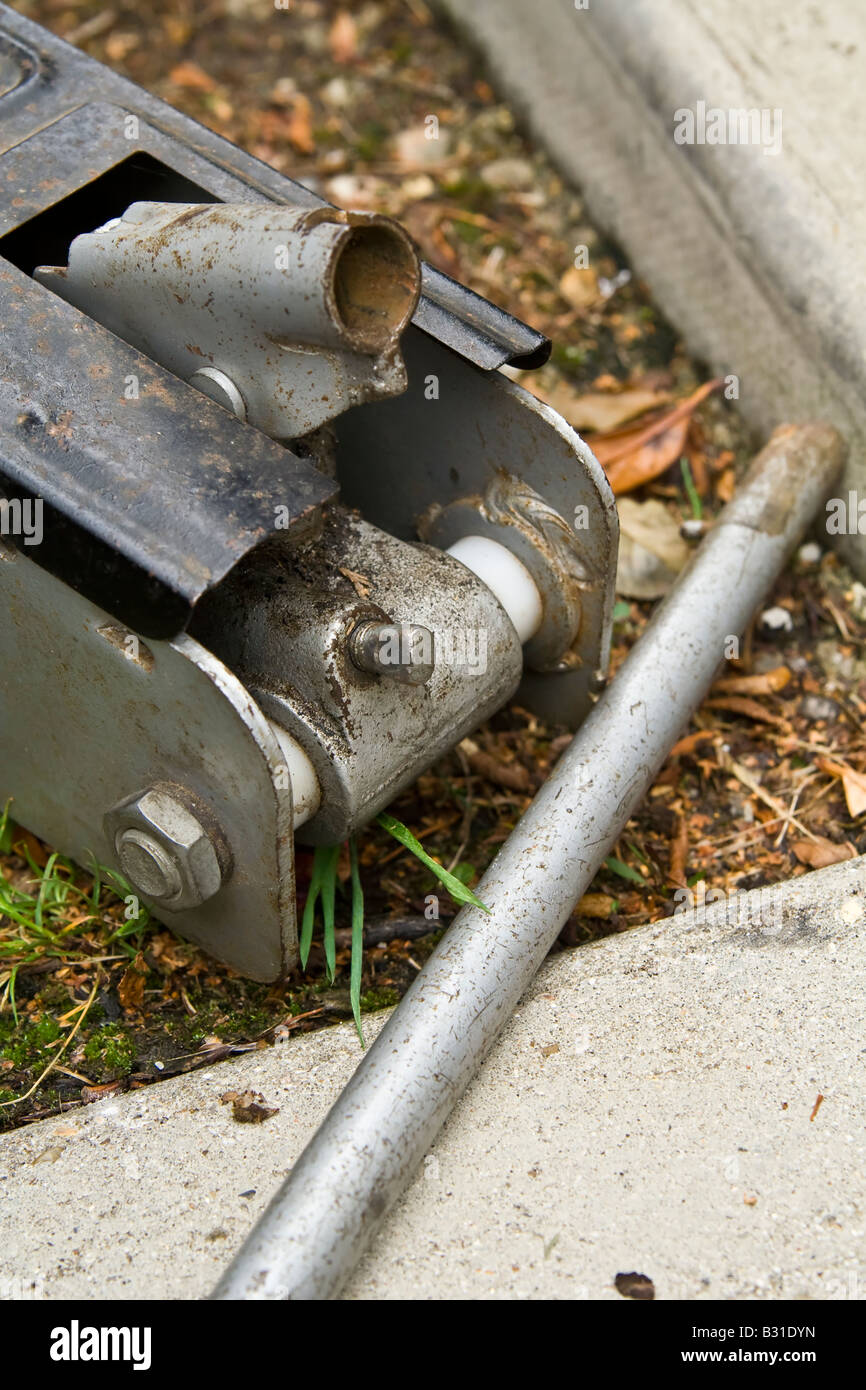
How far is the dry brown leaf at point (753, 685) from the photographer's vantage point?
222cm

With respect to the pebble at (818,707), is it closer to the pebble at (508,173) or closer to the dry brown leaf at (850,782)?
the dry brown leaf at (850,782)

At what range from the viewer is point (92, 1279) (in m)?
1.44

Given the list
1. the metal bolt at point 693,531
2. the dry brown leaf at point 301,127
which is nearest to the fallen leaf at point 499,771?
the metal bolt at point 693,531

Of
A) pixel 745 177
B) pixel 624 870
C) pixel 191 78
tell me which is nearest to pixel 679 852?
pixel 624 870

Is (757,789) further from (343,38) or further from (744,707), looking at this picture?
(343,38)

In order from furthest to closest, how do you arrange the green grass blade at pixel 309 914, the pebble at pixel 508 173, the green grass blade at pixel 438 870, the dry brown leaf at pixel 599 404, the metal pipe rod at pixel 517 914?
the pebble at pixel 508 173, the dry brown leaf at pixel 599 404, the green grass blade at pixel 309 914, the green grass blade at pixel 438 870, the metal pipe rod at pixel 517 914

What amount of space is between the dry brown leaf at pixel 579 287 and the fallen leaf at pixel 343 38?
986mm

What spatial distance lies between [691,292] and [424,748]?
1.46m

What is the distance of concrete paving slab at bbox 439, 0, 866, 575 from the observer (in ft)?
7.69

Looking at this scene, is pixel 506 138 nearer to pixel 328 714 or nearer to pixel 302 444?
pixel 302 444

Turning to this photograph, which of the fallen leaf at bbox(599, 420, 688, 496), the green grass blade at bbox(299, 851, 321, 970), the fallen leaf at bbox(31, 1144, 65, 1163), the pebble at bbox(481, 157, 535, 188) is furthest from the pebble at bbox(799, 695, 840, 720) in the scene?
the pebble at bbox(481, 157, 535, 188)

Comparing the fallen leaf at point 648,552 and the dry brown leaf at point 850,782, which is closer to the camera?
the dry brown leaf at point 850,782

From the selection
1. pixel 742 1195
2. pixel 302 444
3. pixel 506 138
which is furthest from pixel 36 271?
pixel 506 138

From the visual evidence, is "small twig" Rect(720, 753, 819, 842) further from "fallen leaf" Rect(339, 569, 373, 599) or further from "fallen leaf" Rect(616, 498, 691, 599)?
"fallen leaf" Rect(339, 569, 373, 599)
